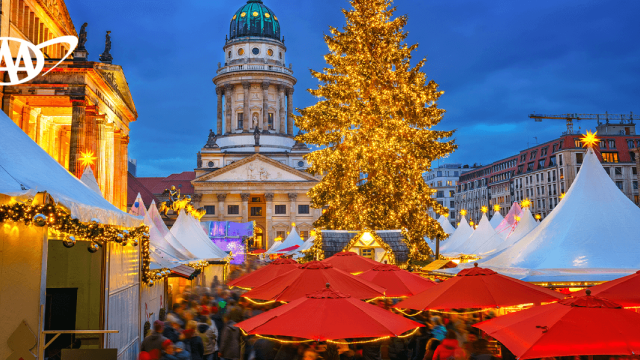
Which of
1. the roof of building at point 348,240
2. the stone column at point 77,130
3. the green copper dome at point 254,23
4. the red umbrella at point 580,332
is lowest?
the red umbrella at point 580,332

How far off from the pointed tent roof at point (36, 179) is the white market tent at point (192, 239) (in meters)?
20.5

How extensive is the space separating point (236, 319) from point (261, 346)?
130 inches

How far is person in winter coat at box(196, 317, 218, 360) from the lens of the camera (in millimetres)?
11875

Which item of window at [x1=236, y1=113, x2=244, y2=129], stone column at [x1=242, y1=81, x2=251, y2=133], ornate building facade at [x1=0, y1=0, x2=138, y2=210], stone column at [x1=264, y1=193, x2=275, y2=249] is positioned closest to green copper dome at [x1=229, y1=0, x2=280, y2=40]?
stone column at [x1=242, y1=81, x2=251, y2=133]

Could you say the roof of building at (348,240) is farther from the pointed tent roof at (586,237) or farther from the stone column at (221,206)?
the stone column at (221,206)

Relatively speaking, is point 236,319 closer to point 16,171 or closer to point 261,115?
point 16,171

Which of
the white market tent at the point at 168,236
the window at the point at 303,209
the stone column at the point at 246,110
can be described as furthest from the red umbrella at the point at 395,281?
the stone column at the point at 246,110

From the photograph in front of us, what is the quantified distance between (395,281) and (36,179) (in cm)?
927

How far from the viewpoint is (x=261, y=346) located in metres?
10.6

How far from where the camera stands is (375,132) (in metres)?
26.8

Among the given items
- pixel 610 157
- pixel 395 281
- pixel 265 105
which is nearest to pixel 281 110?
pixel 265 105

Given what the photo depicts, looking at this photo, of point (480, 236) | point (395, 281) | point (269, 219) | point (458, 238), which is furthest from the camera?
point (269, 219)

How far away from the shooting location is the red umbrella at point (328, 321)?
777cm

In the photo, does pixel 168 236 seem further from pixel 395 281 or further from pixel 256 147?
pixel 256 147
